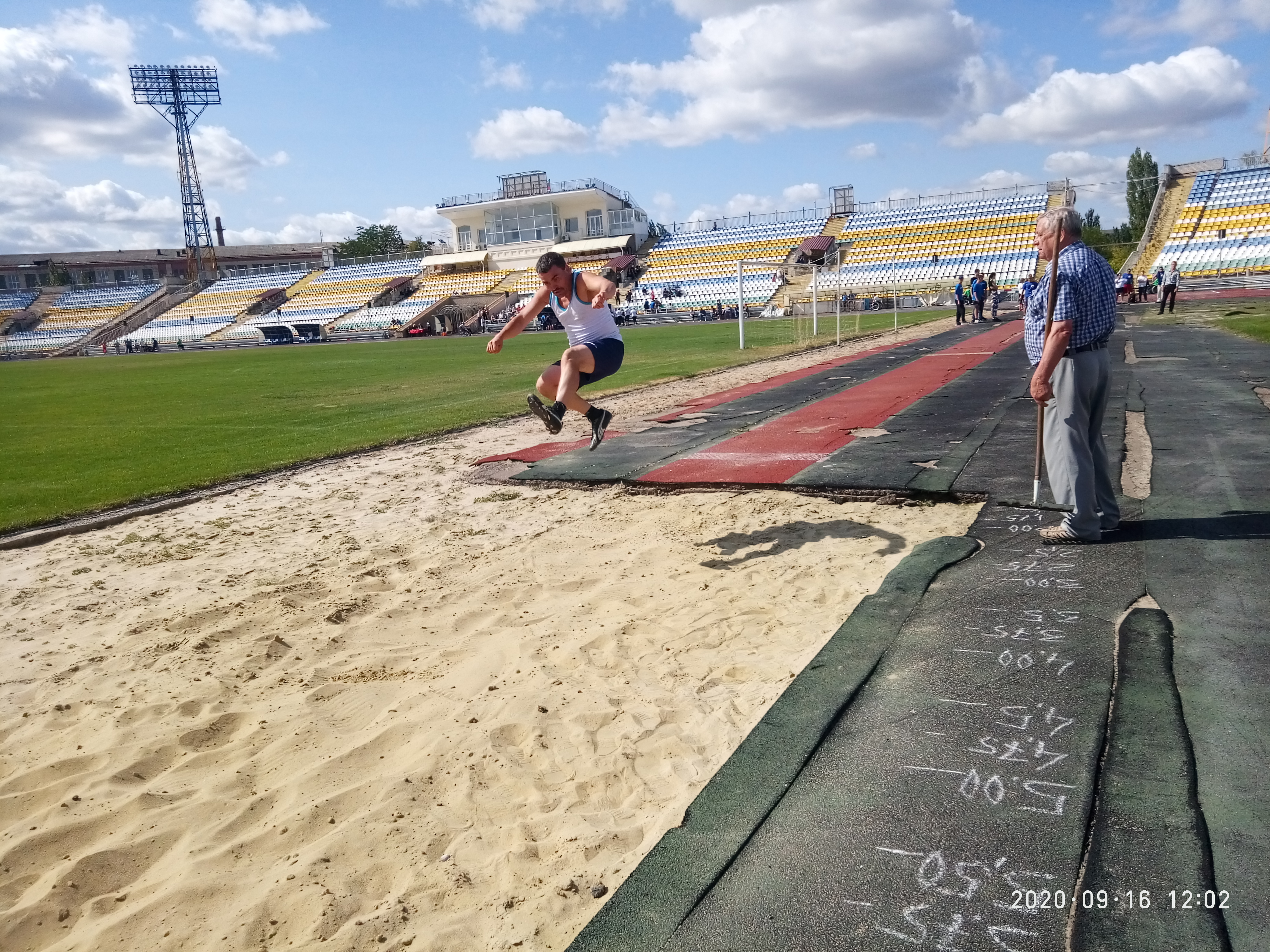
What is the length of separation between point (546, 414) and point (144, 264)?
94.9 m

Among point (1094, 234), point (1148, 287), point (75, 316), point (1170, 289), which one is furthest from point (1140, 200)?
point (75, 316)

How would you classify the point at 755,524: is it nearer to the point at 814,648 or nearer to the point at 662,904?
the point at 814,648

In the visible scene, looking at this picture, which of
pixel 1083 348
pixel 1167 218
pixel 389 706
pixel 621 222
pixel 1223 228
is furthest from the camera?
pixel 621 222

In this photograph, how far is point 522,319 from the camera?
705cm

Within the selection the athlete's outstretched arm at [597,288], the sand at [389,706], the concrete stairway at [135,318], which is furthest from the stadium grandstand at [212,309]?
the sand at [389,706]

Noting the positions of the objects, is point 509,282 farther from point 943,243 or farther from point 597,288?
point 597,288

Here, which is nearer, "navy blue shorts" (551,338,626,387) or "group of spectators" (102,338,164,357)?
"navy blue shorts" (551,338,626,387)

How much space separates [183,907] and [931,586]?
3.58 metres

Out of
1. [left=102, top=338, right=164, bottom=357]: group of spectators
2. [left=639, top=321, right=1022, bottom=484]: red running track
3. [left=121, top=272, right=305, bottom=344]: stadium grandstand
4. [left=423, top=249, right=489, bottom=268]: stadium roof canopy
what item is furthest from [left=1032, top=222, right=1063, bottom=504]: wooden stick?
[left=121, top=272, right=305, bottom=344]: stadium grandstand

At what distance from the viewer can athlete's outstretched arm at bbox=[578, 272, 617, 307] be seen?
6.36 meters

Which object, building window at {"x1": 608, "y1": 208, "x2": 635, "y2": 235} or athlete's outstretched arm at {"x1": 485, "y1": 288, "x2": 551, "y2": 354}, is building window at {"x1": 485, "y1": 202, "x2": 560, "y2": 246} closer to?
building window at {"x1": 608, "y1": 208, "x2": 635, "y2": 235}

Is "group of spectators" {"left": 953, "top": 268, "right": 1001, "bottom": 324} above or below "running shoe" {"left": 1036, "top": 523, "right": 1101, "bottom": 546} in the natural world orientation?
above

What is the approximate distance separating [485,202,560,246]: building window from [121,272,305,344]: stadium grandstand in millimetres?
18591

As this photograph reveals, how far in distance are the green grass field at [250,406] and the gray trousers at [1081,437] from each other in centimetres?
794
